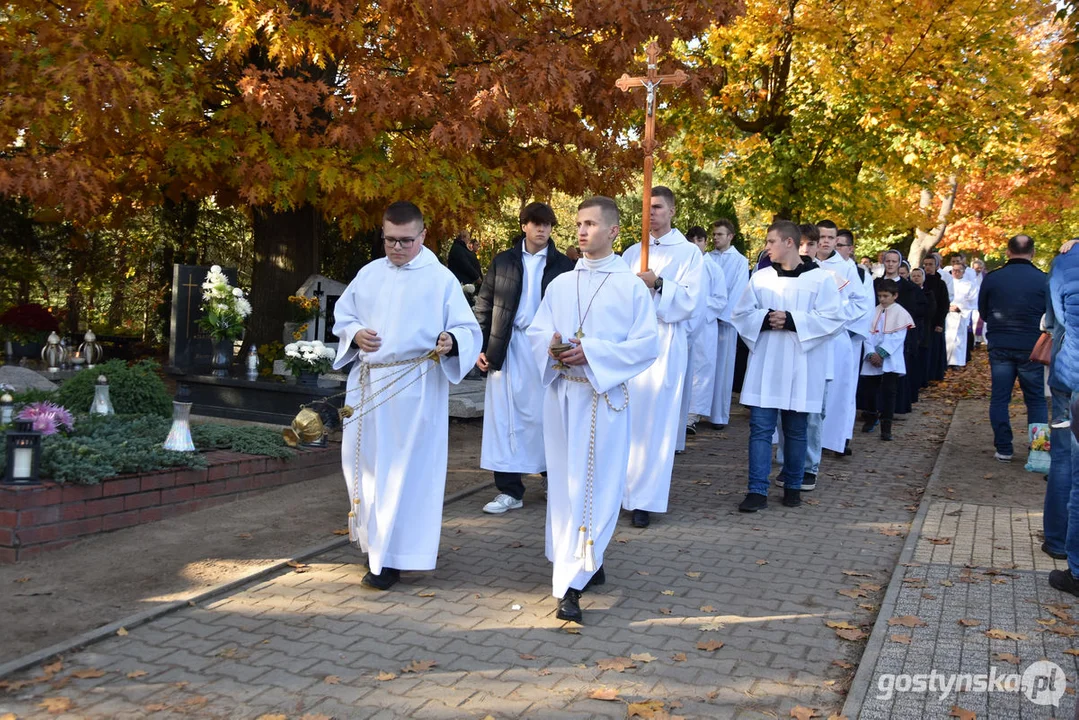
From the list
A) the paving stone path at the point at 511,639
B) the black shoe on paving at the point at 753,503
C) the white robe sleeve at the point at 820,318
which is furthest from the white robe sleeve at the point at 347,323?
the white robe sleeve at the point at 820,318

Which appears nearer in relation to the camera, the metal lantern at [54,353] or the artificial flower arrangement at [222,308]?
the artificial flower arrangement at [222,308]

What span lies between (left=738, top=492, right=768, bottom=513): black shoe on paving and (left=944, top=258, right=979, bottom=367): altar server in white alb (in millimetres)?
13942

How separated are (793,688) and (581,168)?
8.05 meters

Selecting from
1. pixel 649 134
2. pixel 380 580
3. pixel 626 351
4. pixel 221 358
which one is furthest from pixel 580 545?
pixel 221 358

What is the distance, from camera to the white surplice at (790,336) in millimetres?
8000

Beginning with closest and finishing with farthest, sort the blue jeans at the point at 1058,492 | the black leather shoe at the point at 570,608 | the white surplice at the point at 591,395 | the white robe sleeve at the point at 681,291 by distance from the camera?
1. the black leather shoe at the point at 570,608
2. the white surplice at the point at 591,395
3. the blue jeans at the point at 1058,492
4. the white robe sleeve at the point at 681,291

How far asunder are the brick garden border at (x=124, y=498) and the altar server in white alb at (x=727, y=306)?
545 centimetres

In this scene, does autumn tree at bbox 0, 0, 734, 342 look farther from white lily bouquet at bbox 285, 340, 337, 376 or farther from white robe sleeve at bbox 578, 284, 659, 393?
white robe sleeve at bbox 578, 284, 659, 393

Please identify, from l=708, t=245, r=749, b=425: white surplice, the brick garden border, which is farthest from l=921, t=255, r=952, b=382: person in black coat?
the brick garden border

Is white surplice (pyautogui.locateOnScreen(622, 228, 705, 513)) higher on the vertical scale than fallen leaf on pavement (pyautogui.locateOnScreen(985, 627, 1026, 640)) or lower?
higher

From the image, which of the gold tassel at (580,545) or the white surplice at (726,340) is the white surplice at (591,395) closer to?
the gold tassel at (580,545)

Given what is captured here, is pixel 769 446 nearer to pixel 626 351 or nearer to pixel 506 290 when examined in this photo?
pixel 506 290

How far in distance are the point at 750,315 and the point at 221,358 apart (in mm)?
5505

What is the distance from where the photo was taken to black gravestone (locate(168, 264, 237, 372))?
38.3ft
